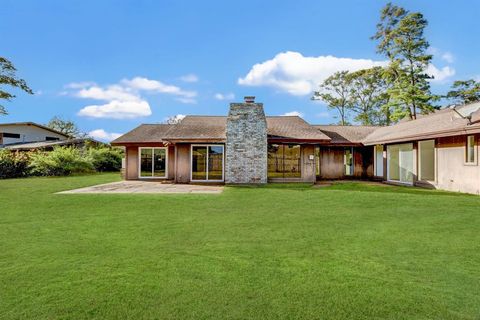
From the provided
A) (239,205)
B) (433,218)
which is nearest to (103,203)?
(239,205)

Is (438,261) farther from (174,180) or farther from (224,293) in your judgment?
(174,180)

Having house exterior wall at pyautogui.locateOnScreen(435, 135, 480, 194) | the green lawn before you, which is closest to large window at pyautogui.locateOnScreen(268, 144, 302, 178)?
house exterior wall at pyautogui.locateOnScreen(435, 135, 480, 194)

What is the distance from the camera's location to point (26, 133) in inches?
1524

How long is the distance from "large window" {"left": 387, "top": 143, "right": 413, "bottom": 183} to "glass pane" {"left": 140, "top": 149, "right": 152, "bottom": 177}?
15026mm

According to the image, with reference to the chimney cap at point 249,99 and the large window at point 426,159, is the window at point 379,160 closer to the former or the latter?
the large window at point 426,159

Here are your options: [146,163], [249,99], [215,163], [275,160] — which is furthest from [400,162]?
[146,163]

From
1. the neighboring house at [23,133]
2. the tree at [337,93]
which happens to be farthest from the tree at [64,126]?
the tree at [337,93]

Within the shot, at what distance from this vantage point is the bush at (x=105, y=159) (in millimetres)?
28297

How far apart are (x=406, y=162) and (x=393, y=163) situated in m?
1.30

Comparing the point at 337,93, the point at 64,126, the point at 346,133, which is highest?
the point at 337,93

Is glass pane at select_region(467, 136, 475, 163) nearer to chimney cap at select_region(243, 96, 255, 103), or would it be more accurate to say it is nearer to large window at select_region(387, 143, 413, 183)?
large window at select_region(387, 143, 413, 183)

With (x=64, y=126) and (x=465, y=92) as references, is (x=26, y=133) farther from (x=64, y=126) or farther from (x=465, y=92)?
(x=465, y=92)

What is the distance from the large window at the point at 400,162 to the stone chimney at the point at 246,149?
25.5ft

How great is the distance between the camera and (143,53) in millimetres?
18531
